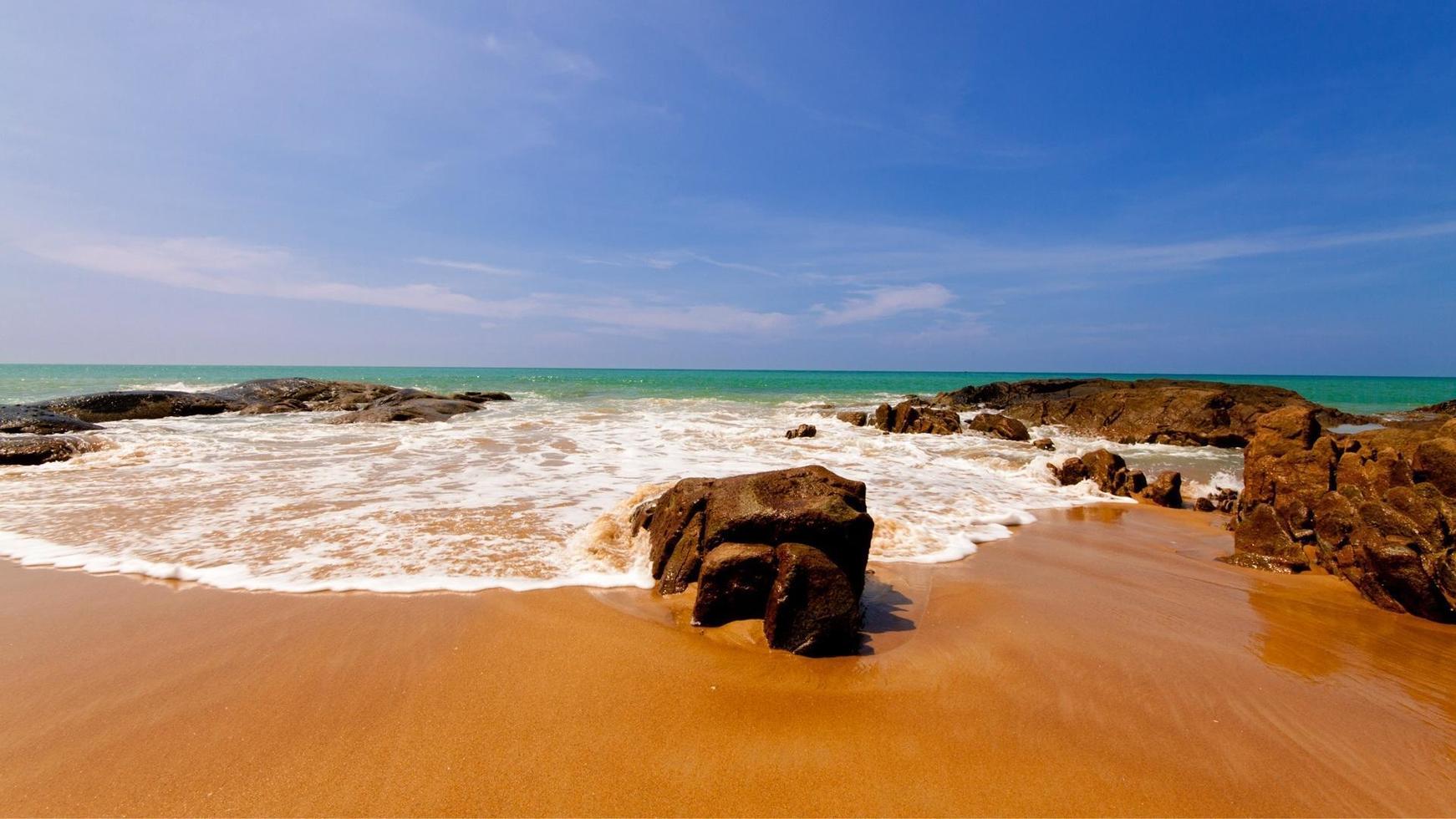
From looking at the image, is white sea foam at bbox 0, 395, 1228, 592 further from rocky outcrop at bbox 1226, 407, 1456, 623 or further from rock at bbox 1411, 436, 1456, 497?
rock at bbox 1411, 436, 1456, 497

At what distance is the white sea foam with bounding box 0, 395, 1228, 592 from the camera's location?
517 cm

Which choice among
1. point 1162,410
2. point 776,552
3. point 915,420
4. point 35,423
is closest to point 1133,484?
point 776,552

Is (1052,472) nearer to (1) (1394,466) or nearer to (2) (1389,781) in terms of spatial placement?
(1) (1394,466)

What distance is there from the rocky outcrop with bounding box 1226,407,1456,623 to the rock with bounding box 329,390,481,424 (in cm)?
1997

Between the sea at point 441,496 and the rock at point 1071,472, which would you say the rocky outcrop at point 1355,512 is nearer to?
the sea at point 441,496

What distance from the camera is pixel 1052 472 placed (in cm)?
1015

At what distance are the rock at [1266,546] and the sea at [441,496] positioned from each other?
80.6 inches

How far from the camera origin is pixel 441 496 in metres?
7.78

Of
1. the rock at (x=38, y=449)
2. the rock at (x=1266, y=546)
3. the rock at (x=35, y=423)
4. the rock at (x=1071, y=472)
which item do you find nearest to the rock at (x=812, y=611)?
the rock at (x=1266, y=546)

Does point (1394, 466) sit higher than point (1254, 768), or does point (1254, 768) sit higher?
point (1394, 466)

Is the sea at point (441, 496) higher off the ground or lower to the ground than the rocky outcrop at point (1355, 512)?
lower

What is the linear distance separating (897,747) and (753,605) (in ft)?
4.65

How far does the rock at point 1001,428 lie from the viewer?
17.3 meters

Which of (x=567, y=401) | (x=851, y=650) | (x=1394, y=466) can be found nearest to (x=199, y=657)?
(x=851, y=650)
